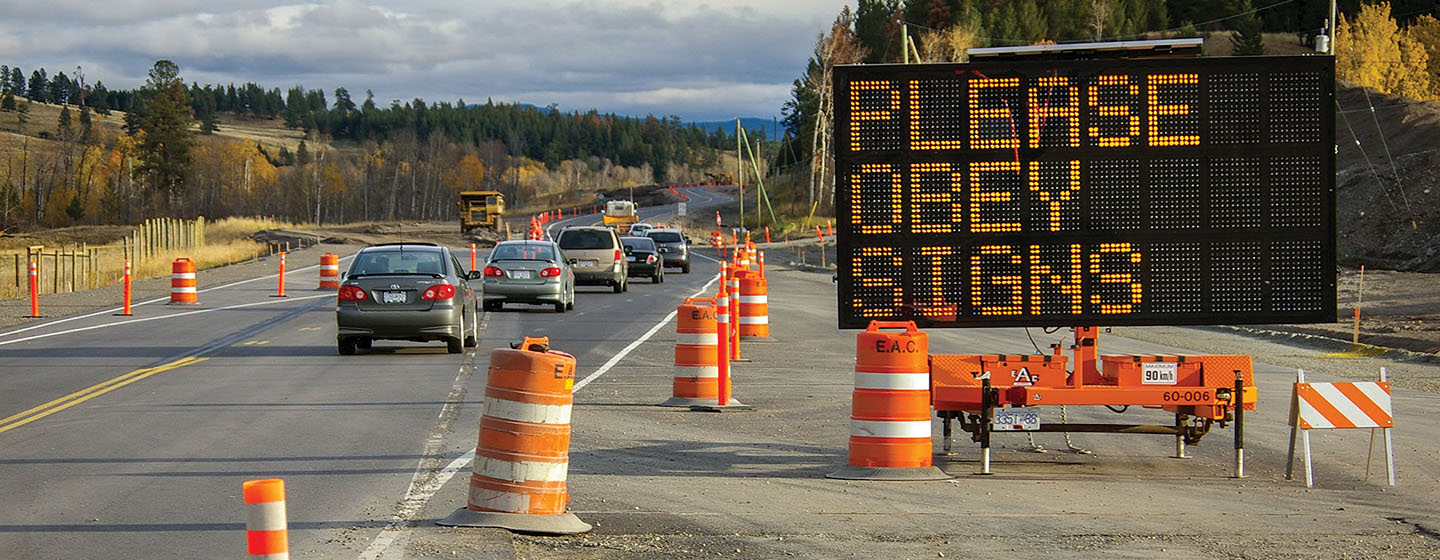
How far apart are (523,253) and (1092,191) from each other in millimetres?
21036

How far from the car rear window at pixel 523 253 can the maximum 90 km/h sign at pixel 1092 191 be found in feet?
66.8

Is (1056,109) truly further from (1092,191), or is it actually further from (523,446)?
(523,446)

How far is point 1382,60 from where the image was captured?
92.6 metres

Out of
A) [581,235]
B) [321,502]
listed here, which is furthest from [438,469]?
[581,235]

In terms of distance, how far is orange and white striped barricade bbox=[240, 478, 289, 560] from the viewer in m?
5.18

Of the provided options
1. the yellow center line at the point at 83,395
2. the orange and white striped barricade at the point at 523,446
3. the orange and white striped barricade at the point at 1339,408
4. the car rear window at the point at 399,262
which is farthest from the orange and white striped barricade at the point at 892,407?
the car rear window at the point at 399,262

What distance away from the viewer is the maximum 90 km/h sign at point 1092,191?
35.2 feet

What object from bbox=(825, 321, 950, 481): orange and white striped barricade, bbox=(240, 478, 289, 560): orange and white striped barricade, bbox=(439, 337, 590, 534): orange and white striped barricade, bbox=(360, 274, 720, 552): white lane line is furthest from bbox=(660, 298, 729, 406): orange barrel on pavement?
bbox=(240, 478, 289, 560): orange and white striped barricade

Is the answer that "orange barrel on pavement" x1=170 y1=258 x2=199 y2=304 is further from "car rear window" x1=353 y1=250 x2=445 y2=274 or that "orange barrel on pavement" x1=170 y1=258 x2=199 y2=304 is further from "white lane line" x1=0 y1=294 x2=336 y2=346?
"car rear window" x1=353 y1=250 x2=445 y2=274

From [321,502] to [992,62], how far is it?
5493 mm

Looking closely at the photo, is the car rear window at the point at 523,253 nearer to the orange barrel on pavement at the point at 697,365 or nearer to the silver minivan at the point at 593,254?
the silver minivan at the point at 593,254

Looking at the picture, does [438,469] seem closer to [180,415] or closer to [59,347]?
[180,415]

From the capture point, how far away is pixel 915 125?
35.3ft

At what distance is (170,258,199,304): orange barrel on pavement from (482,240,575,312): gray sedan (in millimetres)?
7134
